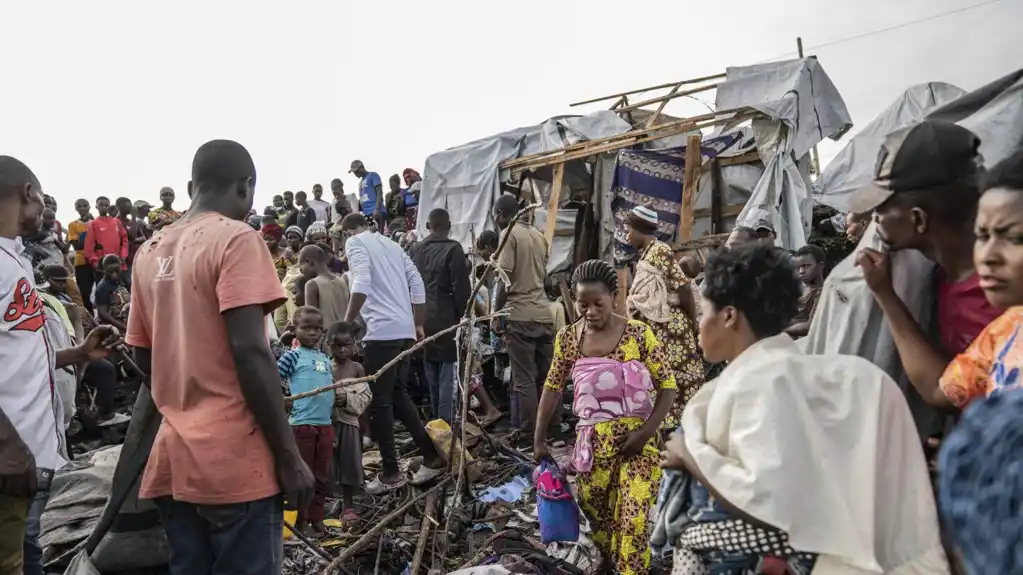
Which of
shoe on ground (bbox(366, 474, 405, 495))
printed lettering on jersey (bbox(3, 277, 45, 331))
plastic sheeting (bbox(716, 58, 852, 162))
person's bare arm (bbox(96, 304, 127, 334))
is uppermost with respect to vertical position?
plastic sheeting (bbox(716, 58, 852, 162))

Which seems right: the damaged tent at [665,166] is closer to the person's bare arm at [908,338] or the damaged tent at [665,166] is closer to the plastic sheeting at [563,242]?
the plastic sheeting at [563,242]

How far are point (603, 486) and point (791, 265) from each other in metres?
2.10

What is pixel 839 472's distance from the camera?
1873 mm

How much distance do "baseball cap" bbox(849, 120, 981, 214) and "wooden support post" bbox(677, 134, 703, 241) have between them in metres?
6.55

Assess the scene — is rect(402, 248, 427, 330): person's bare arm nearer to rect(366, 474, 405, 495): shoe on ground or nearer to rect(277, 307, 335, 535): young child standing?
rect(277, 307, 335, 535): young child standing

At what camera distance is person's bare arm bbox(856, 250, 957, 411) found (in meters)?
1.97

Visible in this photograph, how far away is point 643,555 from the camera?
384cm

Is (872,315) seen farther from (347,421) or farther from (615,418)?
(347,421)

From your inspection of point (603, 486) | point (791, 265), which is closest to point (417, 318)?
point (603, 486)

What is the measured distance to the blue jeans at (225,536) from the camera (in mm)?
2385

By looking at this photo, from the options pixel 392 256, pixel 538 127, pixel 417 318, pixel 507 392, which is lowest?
pixel 507 392

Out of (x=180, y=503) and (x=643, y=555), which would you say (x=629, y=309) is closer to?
(x=643, y=555)

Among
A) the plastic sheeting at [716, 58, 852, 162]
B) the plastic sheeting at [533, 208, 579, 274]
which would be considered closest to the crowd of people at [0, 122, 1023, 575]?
the plastic sheeting at [716, 58, 852, 162]

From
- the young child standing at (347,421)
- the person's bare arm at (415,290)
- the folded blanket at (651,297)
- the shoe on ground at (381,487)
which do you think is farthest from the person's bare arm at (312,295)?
the folded blanket at (651,297)
